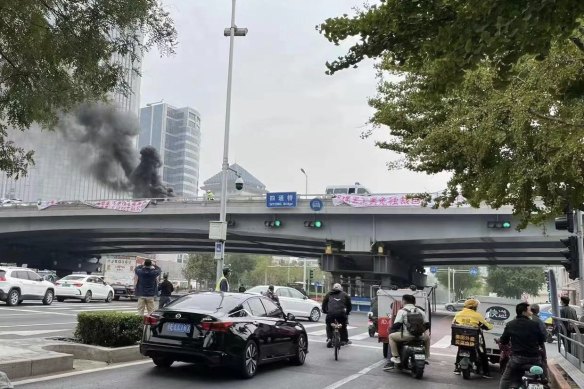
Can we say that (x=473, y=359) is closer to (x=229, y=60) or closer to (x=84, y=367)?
(x=84, y=367)

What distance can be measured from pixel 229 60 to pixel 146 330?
13.8 metres

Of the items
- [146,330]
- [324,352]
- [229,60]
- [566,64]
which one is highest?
[229,60]

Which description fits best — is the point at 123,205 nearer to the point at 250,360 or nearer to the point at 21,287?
the point at 21,287

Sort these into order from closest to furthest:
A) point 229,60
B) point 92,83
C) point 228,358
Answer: point 92,83 < point 228,358 < point 229,60

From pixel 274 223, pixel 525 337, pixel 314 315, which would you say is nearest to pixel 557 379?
pixel 525 337

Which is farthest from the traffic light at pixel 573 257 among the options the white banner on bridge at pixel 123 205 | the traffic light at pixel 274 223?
the white banner on bridge at pixel 123 205

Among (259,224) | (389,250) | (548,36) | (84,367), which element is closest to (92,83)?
(84,367)

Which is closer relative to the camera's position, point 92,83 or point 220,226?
point 92,83

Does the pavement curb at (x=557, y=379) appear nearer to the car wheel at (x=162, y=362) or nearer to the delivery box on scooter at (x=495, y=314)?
the delivery box on scooter at (x=495, y=314)

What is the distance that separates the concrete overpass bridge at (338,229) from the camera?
32906mm

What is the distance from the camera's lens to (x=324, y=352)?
13.0 m

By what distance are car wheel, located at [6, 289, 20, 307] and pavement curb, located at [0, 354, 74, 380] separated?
52.2 feet

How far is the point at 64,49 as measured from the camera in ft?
22.9

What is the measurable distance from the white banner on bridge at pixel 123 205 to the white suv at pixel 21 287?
14283mm
